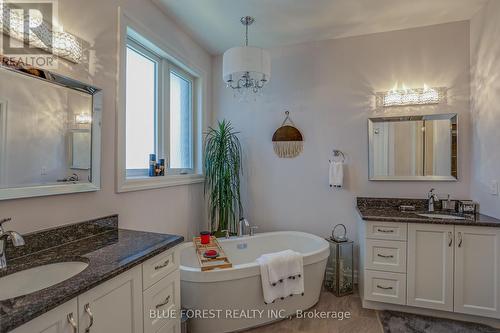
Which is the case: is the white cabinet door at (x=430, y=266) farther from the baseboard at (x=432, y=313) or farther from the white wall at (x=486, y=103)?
the white wall at (x=486, y=103)

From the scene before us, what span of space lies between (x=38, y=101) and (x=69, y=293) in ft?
3.43

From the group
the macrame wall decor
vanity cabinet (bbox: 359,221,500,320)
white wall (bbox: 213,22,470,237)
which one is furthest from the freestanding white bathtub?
the macrame wall decor

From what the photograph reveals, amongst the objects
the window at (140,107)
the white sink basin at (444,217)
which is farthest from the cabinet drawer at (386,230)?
the window at (140,107)

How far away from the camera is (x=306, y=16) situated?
2453 mm

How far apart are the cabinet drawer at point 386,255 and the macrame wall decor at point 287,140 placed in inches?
49.8

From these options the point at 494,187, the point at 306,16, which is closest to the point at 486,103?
the point at 494,187

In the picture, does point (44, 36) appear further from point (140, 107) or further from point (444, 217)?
point (444, 217)

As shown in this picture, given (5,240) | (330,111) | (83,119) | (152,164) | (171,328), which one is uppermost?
(330,111)

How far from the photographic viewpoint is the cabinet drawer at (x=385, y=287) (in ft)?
7.34

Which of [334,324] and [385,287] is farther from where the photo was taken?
[385,287]

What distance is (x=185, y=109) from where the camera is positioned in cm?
303

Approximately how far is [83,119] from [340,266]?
2.61 meters

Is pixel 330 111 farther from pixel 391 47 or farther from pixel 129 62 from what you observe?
pixel 129 62

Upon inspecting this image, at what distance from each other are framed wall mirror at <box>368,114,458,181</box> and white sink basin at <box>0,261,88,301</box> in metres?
2.73
